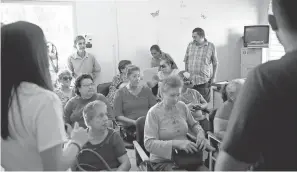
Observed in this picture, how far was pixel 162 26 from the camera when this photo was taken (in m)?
5.75

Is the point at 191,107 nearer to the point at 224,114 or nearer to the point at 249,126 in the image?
the point at 224,114

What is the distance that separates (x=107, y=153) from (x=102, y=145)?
64 millimetres

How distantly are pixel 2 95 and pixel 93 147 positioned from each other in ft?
3.45

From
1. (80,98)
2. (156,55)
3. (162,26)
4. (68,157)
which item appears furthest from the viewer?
(162,26)

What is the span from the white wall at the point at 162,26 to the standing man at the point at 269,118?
4777mm

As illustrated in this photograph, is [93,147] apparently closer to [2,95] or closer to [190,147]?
[190,147]

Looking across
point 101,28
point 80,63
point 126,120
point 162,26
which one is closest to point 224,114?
point 126,120

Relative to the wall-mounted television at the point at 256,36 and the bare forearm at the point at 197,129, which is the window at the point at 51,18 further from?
the wall-mounted television at the point at 256,36

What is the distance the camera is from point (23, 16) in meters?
4.75

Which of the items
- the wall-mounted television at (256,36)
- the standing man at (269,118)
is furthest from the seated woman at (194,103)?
the wall-mounted television at (256,36)

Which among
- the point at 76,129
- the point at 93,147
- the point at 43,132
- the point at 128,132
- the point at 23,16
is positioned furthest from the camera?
the point at 23,16

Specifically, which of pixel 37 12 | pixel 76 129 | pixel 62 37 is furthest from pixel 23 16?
pixel 76 129

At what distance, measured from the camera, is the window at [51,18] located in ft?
15.4

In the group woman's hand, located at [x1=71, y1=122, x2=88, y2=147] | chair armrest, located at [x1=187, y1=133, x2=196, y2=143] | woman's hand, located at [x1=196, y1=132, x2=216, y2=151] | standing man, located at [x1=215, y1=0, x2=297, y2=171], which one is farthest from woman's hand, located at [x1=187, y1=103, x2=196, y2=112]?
standing man, located at [x1=215, y1=0, x2=297, y2=171]
